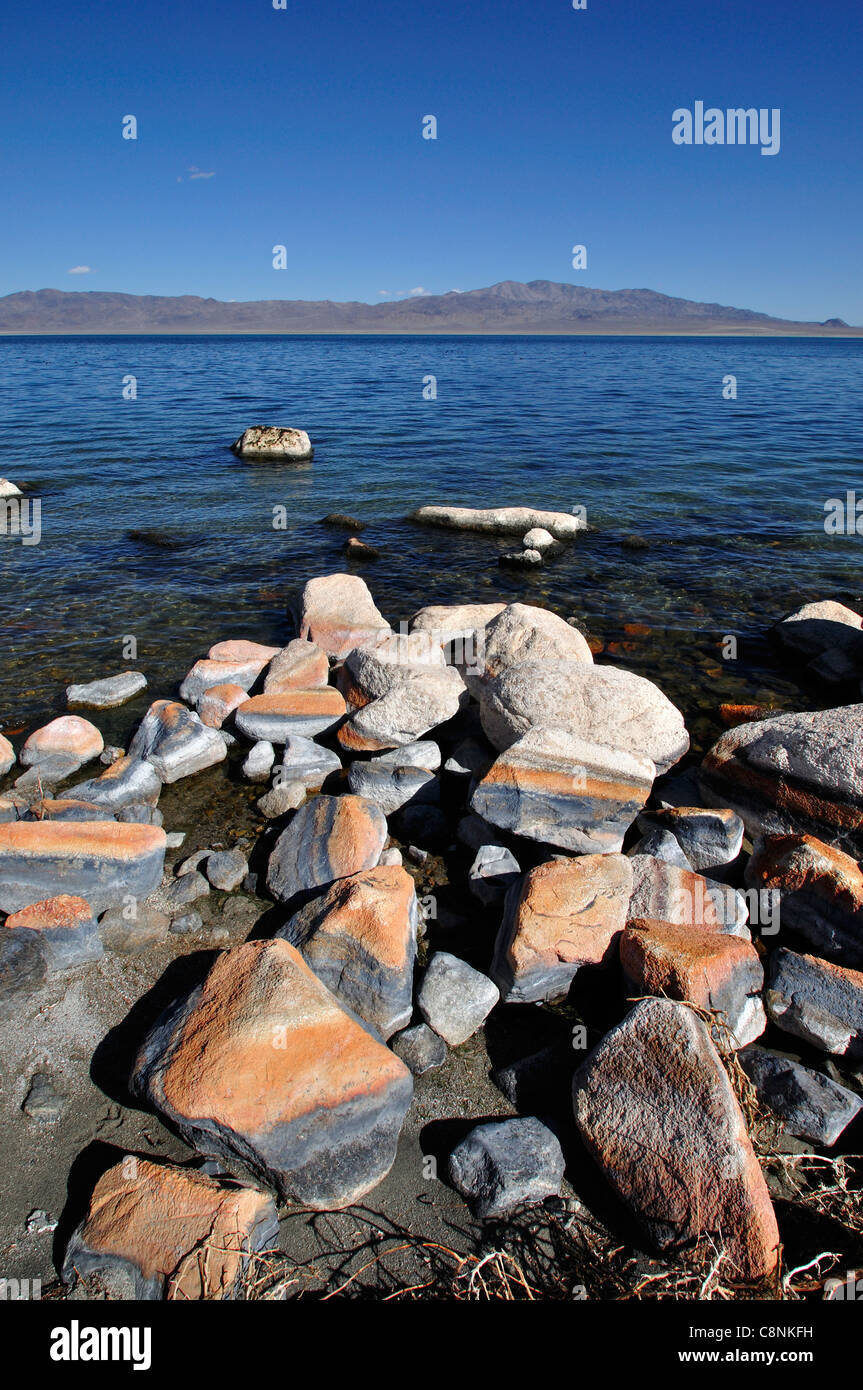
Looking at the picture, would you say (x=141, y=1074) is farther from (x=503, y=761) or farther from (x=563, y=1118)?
(x=503, y=761)


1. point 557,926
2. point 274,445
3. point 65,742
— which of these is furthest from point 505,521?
point 557,926

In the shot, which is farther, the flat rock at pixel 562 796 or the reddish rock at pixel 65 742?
the reddish rock at pixel 65 742

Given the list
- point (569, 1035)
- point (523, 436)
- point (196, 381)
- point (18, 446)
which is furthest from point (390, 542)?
point (196, 381)

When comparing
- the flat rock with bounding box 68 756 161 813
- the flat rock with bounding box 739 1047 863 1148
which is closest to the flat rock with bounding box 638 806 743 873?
the flat rock with bounding box 739 1047 863 1148

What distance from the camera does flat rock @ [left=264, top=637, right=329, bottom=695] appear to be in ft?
24.5

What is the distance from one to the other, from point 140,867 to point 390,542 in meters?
10.4

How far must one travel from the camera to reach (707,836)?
204 inches

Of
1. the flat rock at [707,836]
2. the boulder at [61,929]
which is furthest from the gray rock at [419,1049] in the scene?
the flat rock at [707,836]

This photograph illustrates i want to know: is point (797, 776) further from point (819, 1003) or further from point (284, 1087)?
point (284, 1087)

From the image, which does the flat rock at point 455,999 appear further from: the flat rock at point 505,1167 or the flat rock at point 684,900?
the flat rock at point 684,900

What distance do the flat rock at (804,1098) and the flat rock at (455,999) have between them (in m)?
1.42

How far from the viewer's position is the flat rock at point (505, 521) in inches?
576

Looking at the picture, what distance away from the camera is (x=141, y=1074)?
3.48m

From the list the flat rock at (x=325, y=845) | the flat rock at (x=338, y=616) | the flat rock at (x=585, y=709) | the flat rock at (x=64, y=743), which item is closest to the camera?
the flat rock at (x=325, y=845)
